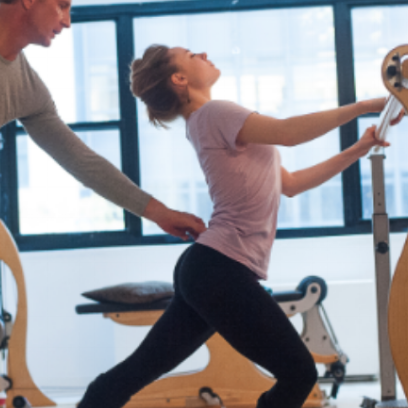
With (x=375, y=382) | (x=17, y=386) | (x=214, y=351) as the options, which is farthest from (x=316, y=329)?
(x=17, y=386)

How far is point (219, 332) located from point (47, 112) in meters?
0.79

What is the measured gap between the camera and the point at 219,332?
132 centimetres

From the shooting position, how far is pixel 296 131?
4.27ft

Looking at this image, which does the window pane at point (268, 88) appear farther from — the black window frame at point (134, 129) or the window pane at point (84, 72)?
the window pane at point (84, 72)

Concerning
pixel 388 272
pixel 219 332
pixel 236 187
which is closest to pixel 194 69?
pixel 236 187

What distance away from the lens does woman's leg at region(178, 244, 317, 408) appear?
1.24 meters

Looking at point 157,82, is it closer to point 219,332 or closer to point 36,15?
point 36,15

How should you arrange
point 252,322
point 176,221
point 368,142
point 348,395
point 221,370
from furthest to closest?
point 348,395
point 221,370
point 368,142
point 176,221
point 252,322

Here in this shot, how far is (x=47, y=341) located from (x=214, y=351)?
1.52 meters

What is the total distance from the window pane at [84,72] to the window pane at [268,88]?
284 millimetres

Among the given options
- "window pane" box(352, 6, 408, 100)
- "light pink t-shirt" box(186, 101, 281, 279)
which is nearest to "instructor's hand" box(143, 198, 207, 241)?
"light pink t-shirt" box(186, 101, 281, 279)

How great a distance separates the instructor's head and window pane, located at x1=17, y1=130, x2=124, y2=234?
2.52 m

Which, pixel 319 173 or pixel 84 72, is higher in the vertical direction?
pixel 84 72

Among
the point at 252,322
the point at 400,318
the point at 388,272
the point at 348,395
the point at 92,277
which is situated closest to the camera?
the point at 400,318
